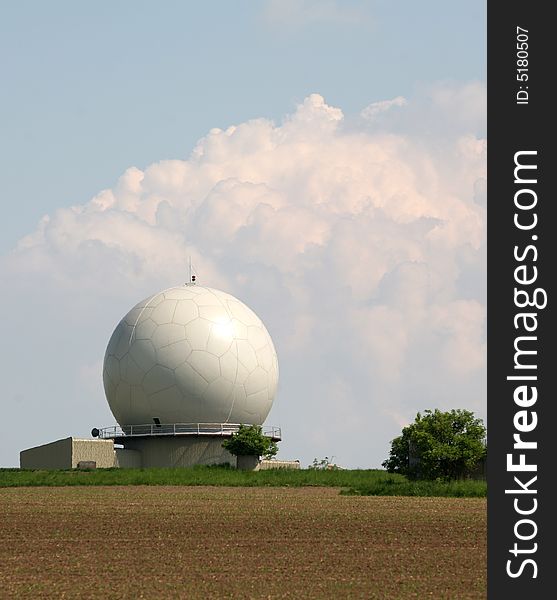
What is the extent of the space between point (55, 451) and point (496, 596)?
46610 mm

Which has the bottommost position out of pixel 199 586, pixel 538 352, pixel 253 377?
pixel 199 586

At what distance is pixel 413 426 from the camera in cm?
4591

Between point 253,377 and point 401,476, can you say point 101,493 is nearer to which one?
point 401,476

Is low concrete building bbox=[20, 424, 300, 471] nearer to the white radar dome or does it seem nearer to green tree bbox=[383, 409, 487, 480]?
the white radar dome

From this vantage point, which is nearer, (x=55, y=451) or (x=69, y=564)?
(x=69, y=564)

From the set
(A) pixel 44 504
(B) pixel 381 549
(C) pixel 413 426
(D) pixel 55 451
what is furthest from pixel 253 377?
(B) pixel 381 549

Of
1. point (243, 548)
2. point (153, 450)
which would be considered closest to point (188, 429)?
point (153, 450)

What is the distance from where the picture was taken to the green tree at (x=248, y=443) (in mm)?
57281

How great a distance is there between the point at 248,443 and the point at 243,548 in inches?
1324

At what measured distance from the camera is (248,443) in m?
57.2

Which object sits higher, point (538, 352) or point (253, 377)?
point (253, 377)

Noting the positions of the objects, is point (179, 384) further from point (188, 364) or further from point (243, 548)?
point (243, 548)

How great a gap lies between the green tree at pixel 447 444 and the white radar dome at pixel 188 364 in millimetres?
15527

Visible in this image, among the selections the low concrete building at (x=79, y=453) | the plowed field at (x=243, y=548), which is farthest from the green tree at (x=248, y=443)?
the plowed field at (x=243, y=548)
